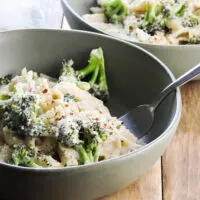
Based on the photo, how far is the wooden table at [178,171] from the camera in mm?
1707

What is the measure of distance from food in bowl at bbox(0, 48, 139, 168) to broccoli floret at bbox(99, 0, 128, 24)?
1.98ft

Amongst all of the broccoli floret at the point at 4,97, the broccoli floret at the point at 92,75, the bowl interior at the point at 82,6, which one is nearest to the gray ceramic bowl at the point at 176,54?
the broccoli floret at the point at 92,75

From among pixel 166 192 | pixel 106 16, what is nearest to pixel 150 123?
pixel 166 192

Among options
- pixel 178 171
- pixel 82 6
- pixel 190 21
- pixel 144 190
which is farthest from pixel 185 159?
pixel 82 6

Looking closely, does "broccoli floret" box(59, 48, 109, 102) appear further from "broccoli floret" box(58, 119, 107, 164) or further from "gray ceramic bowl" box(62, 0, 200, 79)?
"broccoli floret" box(58, 119, 107, 164)

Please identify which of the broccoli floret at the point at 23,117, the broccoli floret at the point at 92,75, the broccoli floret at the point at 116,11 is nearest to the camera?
the broccoli floret at the point at 23,117

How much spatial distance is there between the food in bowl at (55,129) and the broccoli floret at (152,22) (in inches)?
21.4

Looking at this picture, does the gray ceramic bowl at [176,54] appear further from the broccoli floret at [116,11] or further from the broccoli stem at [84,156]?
the broccoli stem at [84,156]

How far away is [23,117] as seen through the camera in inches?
67.3

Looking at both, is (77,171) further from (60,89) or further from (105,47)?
(105,47)

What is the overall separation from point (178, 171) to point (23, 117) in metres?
0.53

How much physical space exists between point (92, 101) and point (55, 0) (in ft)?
4.05

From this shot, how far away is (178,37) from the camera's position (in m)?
2.31

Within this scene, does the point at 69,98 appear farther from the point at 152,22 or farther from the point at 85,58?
the point at 152,22
